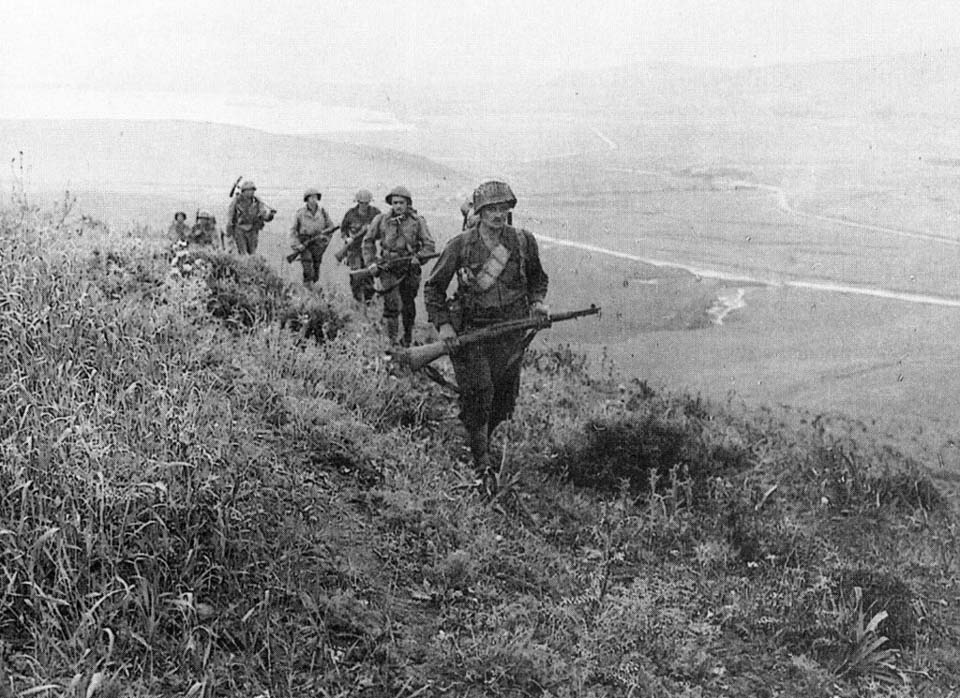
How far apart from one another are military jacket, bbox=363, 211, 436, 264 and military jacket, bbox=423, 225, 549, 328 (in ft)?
9.53

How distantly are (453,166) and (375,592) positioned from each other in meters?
13.9

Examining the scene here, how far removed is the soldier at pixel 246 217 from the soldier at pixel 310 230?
777 millimetres

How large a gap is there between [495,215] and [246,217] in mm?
6328

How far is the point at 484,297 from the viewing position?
5863mm

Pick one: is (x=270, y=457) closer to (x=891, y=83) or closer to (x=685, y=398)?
(x=685, y=398)

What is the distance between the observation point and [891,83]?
19.3 meters

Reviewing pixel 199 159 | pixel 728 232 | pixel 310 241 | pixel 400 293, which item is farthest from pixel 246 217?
pixel 728 232

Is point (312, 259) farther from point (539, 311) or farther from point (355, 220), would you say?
point (539, 311)

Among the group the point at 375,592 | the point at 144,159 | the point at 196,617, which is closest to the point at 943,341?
the point at 375,592

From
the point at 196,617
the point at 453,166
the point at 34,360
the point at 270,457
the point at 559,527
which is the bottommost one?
the point at 559,527

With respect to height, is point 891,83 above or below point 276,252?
above

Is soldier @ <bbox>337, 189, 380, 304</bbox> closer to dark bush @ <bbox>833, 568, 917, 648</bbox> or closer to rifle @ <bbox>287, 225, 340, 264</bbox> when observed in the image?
rifle @ <bbox>287, 225, 340, 264</bbox>

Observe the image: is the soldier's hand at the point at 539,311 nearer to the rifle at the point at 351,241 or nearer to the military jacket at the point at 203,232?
the rifle at the point at 351,241

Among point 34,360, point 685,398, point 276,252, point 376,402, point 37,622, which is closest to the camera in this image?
point 37,622
